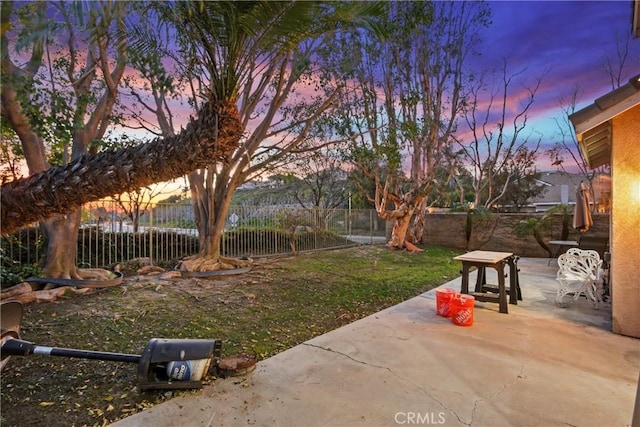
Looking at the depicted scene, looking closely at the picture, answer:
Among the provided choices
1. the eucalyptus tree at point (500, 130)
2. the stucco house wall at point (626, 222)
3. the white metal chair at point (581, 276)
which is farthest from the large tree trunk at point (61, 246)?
the eucalyptus tree at point (500, 130)

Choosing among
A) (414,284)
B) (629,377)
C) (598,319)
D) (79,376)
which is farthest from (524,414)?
(414,284)

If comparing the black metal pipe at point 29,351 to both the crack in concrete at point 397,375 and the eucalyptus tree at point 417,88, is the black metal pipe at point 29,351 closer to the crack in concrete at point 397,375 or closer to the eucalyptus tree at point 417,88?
the crack in concrete at point 397,375

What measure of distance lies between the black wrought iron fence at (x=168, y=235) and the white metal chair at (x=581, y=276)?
24.9ft

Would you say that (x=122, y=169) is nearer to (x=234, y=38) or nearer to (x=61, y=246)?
(x=234, y=38)

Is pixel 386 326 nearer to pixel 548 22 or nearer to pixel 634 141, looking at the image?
pixel 634 141

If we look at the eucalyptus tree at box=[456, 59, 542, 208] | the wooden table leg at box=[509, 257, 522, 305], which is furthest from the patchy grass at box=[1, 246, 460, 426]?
the eucalyptus tree at box=[456, 59, 542, 208]

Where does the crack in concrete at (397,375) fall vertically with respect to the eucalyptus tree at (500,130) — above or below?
below

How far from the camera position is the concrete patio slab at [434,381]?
94.9 inches

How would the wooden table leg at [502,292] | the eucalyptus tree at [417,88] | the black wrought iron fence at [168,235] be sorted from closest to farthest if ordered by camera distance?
the wooden table leg at [502,292], the black wrought iron fence at [168,235], the eucalyptus tree at [417,88]

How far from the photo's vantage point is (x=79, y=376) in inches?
118

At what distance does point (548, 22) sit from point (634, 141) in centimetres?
668

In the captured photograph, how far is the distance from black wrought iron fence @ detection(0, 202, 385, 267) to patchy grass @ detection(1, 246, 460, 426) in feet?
4.34

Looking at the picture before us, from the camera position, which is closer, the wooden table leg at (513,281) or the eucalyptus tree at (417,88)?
the wooden table leg at (513,281)

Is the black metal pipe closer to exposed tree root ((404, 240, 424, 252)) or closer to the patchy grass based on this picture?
the patchy grass
